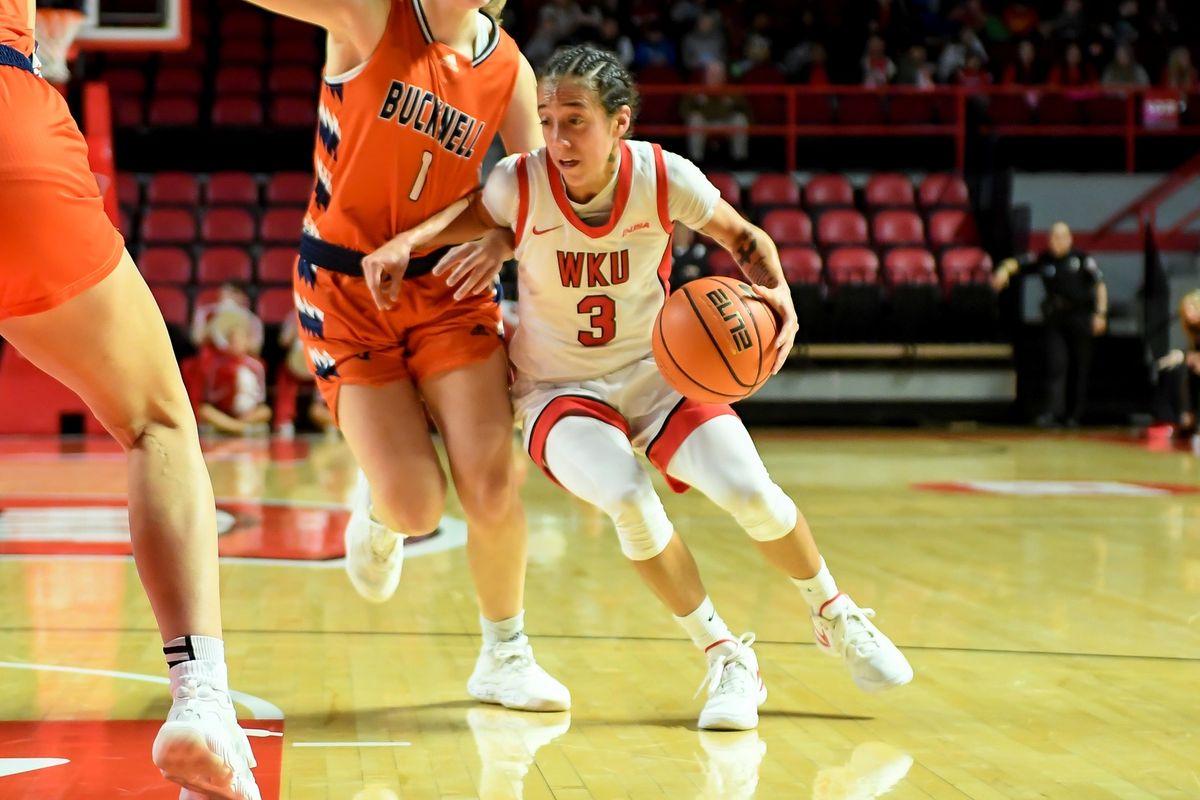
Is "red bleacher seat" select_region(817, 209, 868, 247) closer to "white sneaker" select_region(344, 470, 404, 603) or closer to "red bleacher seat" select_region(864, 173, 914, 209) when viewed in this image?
"red bleacher seat" select_region(864, 173, 914, 209)

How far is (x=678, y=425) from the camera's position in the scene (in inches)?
145

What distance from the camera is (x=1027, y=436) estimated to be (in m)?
13.1

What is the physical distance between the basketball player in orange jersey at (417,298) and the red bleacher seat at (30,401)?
918 cm

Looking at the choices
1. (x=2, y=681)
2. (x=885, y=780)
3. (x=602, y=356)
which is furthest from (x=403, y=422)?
(x=885, y=780)

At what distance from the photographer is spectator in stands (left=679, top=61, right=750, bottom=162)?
51.8ft

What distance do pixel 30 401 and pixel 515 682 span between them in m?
9.89

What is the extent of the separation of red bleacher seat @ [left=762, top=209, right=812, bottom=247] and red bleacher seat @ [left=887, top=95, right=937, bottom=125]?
2.38 metres

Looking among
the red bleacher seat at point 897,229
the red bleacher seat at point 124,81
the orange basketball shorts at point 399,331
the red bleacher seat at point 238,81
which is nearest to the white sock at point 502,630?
the orange basketball shorts at point 399,331

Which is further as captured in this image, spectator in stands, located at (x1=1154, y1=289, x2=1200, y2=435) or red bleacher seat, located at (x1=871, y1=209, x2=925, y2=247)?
red bleacher seat, located at (x1=871, y1=209, x2=925, y2=247)

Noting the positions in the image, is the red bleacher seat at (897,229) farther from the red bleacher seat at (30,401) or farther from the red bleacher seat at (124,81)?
the red bleacher seat at (124,81)

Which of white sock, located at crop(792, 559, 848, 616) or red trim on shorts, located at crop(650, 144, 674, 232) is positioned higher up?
red trim on shorts, located at crop(650, 144, 674, 232)

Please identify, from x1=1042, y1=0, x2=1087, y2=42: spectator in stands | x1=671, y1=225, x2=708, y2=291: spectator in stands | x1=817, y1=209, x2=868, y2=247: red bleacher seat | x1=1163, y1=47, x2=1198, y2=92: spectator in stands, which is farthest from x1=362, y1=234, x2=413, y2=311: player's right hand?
x1=1042, y1=0, x2=1087, y2=42: spectator in stands

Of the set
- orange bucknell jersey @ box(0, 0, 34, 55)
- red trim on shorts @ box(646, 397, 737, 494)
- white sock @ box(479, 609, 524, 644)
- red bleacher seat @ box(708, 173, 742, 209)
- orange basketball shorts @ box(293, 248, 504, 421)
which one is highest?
orange bucknell jersey @ box(0, 0, 34, 55)

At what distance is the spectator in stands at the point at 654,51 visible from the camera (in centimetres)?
1667
